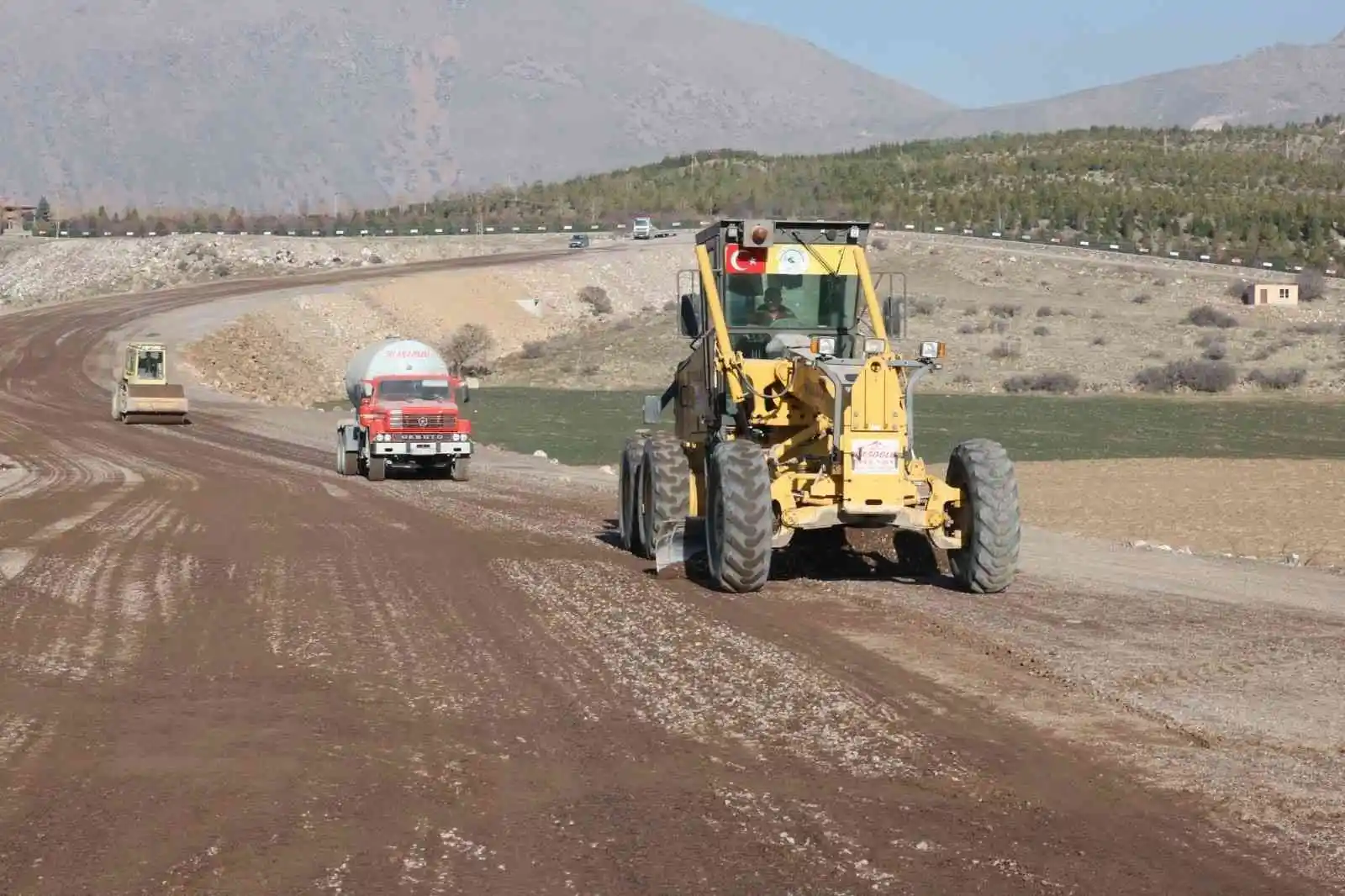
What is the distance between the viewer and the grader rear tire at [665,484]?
59.4 feet

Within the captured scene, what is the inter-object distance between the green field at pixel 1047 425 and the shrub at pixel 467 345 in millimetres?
9593

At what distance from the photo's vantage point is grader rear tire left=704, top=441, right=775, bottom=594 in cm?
1580

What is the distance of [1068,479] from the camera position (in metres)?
33.5

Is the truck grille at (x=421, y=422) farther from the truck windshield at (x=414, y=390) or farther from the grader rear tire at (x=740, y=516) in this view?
the grader rear tire at (x=740, y=516)

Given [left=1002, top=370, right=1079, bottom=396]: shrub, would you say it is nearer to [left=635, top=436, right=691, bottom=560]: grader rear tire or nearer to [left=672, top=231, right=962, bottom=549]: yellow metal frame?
[left=635, top=436, right=691, bottom=560]: grader rear tire

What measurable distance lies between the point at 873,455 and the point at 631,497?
4601 millimetres

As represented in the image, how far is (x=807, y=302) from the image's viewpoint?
18.0 m

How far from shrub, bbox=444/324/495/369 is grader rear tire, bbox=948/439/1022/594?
56225 mm

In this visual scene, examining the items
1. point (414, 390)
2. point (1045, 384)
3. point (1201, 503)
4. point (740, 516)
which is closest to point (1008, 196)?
point (1045, 384)

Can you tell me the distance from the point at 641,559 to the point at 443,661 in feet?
19.9

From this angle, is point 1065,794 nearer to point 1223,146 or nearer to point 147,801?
point 147,801

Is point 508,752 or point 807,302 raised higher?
point 807,302

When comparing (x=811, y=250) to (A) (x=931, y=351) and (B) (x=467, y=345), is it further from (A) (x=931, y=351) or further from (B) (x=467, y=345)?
(B) (x=467, y=345)

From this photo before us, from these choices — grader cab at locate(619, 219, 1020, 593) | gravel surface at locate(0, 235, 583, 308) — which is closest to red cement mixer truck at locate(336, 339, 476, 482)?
grader cab at locate(619, 219, 1020, 593)
